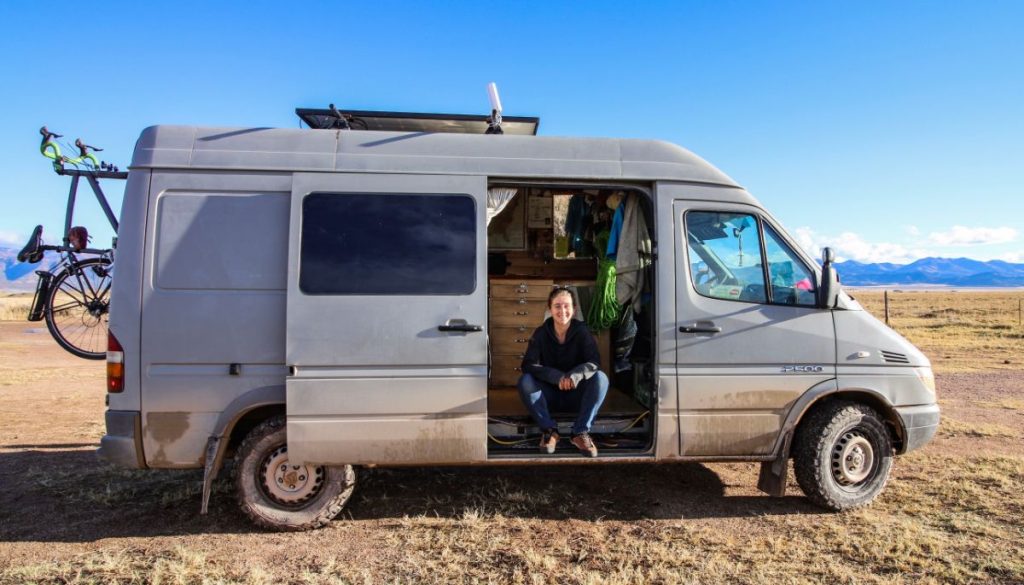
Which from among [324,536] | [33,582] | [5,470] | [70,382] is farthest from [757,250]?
[70,382]

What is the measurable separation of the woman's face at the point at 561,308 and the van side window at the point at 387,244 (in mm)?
904

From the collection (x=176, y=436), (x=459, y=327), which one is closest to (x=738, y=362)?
(x=459, y=327)

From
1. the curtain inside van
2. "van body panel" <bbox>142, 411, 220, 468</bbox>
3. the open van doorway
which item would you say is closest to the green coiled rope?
the open van doorway

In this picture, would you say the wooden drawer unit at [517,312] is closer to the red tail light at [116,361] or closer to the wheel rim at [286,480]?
the wheel rim at [286,480]

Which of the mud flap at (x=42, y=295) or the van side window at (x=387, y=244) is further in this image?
the mud flap at (x=42, y=295)

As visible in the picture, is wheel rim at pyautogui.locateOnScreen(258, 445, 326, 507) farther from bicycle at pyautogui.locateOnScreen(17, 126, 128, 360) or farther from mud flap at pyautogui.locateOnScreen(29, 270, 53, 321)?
mud flap at pyautogui.locateOnScreen(29, 270, 53, 321)

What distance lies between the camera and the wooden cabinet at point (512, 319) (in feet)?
21.5

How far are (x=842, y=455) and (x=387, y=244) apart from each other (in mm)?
3747

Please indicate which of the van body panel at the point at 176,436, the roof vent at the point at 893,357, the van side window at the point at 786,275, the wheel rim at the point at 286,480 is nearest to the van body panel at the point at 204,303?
the van body panel at the point at 176,436

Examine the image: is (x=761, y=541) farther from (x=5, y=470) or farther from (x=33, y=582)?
(x=5, y=470)

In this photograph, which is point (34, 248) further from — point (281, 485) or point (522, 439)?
point (522, 439)

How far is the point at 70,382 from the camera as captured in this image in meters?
11.6

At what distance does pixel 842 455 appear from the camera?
4.62 metres

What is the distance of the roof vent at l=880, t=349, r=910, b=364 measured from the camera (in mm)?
4613
